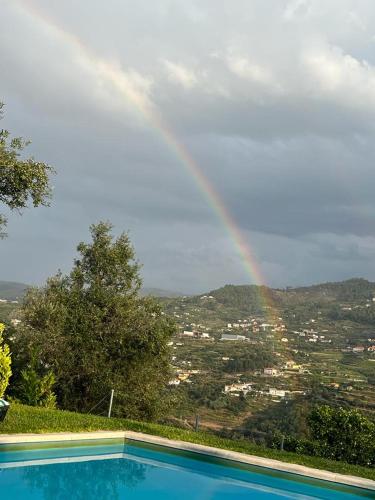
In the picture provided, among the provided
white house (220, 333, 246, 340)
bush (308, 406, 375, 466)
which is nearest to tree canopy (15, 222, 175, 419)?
bush (308, 406, 375, 466)

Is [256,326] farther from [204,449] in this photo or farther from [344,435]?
[204,449]

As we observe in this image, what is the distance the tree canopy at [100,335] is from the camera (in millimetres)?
22578

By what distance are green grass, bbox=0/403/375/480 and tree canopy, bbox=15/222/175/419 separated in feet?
19.2

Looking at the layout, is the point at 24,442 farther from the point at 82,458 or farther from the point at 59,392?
the point at 59,392

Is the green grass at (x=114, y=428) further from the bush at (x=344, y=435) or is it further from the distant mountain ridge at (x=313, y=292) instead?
the distant mountain ridge at (x=313, y=292)

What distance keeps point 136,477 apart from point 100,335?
1046 centimetres

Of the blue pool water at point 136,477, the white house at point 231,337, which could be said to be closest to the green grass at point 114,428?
the blue pool water at point 136,477

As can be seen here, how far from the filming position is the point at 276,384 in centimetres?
6994

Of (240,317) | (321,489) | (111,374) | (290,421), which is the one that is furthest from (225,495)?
(240,317)

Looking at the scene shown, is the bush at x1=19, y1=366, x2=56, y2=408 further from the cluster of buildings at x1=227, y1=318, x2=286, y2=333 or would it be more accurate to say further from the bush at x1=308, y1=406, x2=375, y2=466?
the cluster of buildings at x1=227, y1=318, x2=286, y2=333

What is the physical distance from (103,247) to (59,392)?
722 cm

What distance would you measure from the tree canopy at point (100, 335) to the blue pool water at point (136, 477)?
8.54 metres

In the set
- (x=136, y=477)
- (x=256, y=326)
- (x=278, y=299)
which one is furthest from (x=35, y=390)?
(x=278, y=299)

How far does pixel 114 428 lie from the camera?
15773 mm
